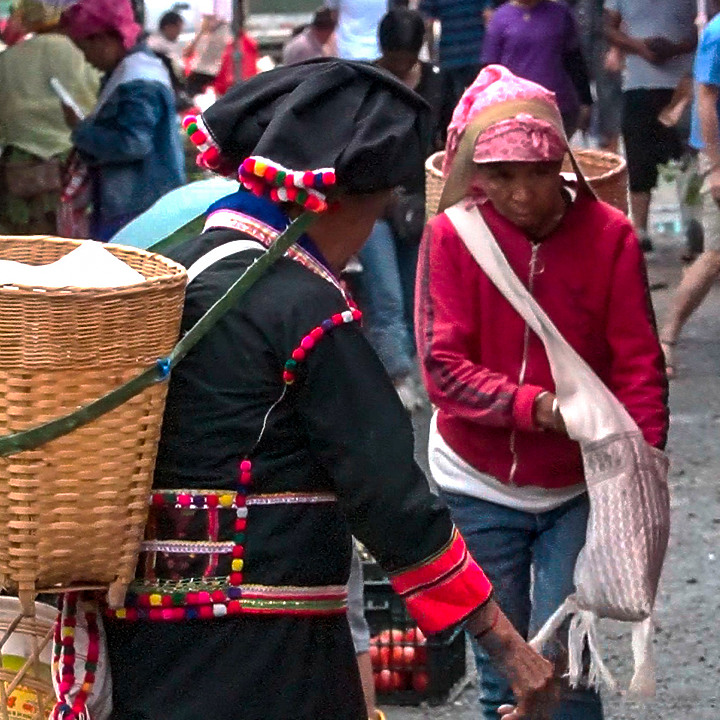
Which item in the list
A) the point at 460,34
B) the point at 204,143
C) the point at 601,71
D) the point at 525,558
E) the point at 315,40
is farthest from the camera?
the point at 315,40

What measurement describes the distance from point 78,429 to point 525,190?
1632mm

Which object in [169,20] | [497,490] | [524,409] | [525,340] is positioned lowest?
[497,490]

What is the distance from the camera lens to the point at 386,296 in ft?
25.8

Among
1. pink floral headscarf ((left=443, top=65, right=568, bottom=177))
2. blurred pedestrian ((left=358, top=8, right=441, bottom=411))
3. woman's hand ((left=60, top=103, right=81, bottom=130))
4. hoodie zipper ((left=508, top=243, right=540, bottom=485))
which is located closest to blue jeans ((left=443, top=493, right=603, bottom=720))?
hoodie zipper ((left=508, top=243, right=540, bottom=485))

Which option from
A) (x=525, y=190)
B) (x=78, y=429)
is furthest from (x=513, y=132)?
(x=78, y=429)

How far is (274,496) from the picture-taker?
2.73 metres

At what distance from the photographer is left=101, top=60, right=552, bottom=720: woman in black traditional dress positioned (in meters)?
2.69

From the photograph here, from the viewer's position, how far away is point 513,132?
3850 millimetres

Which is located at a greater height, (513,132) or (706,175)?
(513,132)

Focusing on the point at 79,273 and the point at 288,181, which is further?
the point at 288,181

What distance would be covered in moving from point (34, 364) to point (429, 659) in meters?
2.81

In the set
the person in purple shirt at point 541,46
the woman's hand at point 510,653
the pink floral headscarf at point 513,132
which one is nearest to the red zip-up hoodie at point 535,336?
the pink floral headscarf at point 513,132

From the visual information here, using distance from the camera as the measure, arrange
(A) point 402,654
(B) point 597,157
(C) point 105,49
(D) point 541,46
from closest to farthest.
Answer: (B) point 597,157 → (A) point 402,654 → (C) point 105,49 → (D) point 541,46

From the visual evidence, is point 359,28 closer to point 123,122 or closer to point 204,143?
point 123,122
